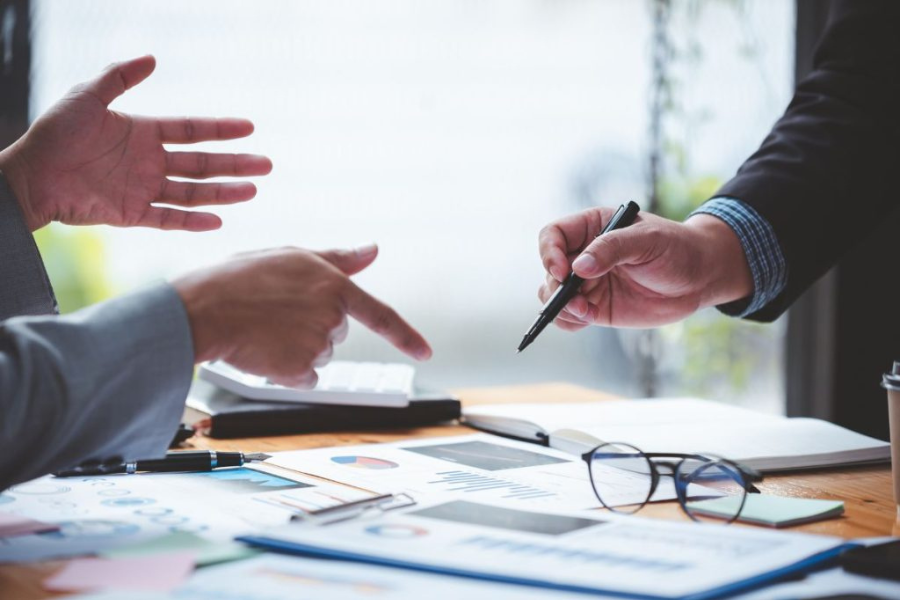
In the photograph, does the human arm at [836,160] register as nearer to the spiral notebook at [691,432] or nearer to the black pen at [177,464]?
the spiral notebook at [691,432]

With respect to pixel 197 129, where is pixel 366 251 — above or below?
below

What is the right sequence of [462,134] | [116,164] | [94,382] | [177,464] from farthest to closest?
[462,134] < [116,164] < [177,464] < [94,382]

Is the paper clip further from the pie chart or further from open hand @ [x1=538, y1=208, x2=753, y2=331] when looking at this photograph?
open hand @ [x1=538, y1=208, x2=753, y2=331]

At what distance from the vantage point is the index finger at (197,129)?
3.88ft

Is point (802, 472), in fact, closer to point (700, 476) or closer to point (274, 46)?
point (700, 476)

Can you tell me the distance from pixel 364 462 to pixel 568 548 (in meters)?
0.40

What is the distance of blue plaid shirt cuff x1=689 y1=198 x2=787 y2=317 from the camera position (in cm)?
123

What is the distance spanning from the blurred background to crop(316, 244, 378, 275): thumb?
1349 millimetres

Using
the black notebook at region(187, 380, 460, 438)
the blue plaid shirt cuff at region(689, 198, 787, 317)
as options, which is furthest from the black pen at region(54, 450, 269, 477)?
the blue plaid shirt cuff at region(689, 198, 787, 317)

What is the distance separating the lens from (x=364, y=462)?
100cm

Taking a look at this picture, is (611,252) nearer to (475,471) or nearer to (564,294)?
(564,294)

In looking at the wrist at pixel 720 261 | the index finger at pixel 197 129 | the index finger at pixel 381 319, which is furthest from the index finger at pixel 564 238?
the index finger at pixel 197 129

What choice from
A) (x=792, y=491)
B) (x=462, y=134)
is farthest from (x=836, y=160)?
(x=462, y=134)

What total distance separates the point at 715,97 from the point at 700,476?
2067 mm
